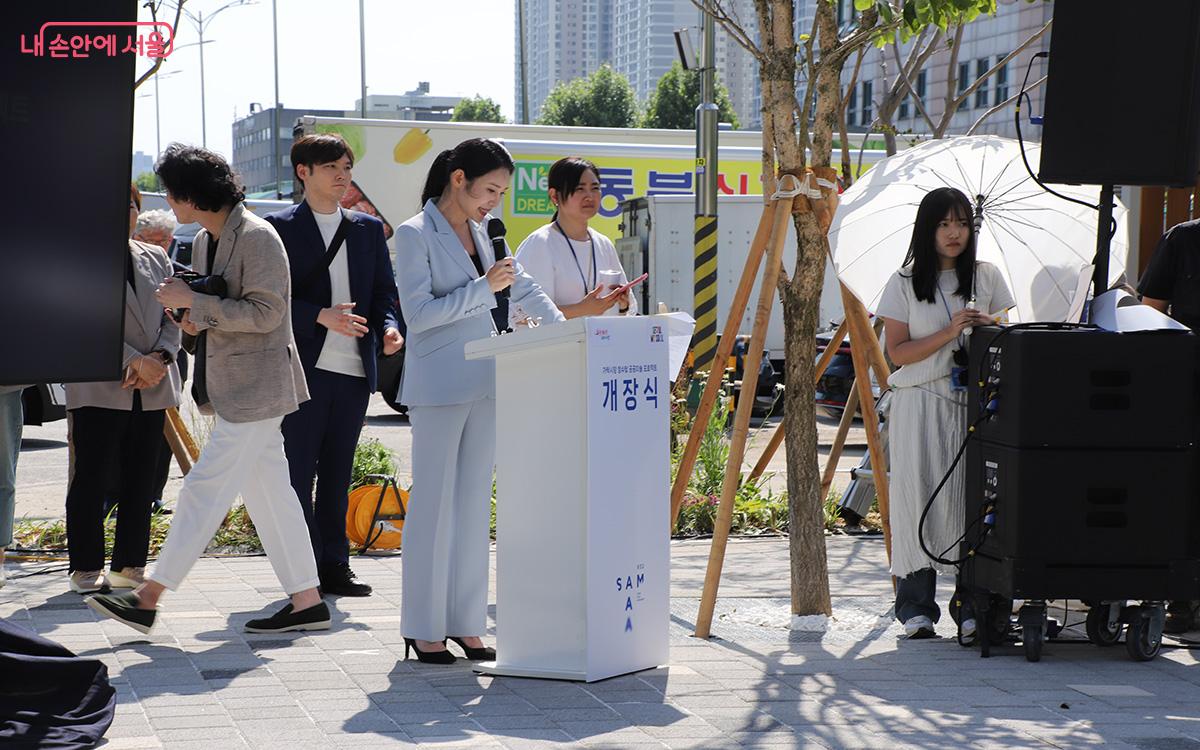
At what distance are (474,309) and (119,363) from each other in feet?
6.05

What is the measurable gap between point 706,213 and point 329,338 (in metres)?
9.81

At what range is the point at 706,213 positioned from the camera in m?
16.3

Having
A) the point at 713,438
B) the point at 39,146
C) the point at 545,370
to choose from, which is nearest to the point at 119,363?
the point at 39,146

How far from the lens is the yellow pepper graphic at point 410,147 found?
65.3ft

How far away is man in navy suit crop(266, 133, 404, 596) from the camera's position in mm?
6887

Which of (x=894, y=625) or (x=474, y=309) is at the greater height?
(x=474, y=309)

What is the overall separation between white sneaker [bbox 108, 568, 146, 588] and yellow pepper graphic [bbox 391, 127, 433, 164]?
13.6 metres

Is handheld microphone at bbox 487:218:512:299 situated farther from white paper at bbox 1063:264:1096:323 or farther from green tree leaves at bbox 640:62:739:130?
green tree leaves at bbox 640:62:739:130

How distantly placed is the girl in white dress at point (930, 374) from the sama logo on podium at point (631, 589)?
1.41m

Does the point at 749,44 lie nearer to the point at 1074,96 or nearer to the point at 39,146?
the point at 1074,96

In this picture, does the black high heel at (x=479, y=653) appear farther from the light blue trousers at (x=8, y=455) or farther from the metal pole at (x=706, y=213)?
the metal pole at (x=706, y=213)

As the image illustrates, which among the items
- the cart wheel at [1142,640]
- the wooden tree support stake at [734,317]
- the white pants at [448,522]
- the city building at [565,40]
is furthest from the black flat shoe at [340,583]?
the city building at [565,40]

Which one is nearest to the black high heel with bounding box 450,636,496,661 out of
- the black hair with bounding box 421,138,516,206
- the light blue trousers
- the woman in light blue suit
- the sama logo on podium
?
the woman in light blue suit

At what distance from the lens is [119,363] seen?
3.71 meters
